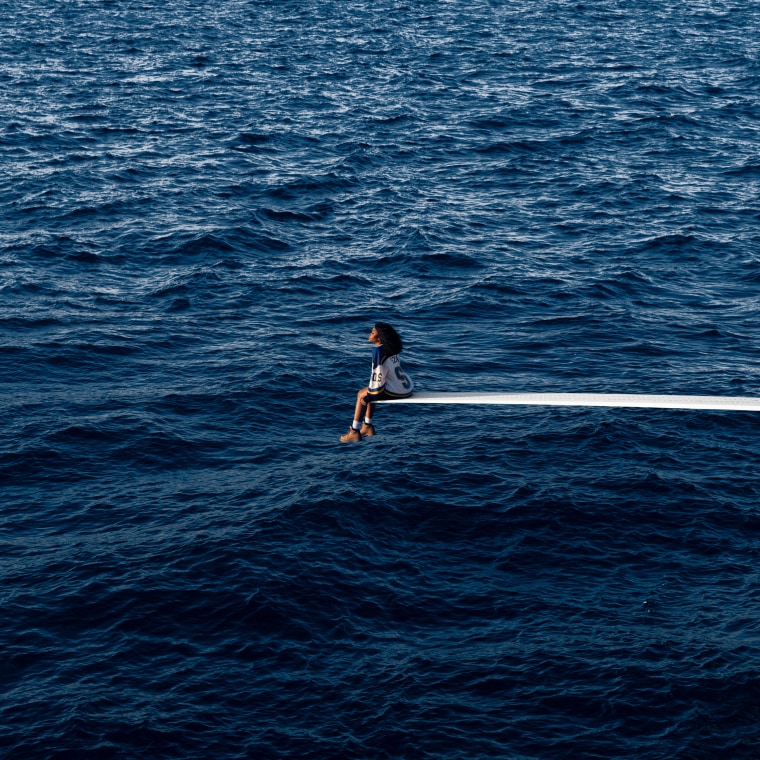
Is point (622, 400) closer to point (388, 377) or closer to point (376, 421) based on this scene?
point (388, 377)

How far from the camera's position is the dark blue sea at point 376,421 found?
1395 inches

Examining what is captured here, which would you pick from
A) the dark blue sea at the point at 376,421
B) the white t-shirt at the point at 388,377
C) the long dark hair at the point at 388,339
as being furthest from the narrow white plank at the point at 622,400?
the dark blue sea at the point at 376,421

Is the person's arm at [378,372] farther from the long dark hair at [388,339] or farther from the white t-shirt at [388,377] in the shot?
the long dark hair at [388,339]

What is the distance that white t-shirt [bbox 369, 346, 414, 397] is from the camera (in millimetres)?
32781

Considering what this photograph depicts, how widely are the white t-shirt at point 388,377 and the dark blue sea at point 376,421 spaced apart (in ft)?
29.0

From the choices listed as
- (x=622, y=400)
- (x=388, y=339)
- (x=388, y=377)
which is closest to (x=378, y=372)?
(x=388, y=377)

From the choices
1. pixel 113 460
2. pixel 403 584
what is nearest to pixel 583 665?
pixel 403 584

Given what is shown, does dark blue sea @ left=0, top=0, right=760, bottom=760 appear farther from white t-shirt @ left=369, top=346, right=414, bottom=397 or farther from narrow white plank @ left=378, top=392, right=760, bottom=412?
narrow white plank @ left=378, top=392, right=760, bottom=412

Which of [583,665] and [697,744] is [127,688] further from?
[697,744]

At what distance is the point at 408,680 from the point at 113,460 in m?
17.5

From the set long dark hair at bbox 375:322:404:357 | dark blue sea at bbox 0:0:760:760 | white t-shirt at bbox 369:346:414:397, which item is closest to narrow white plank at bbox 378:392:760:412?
long dark hair at bbox 375:322:404:357

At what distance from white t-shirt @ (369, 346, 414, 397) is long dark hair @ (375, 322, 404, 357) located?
205 mm

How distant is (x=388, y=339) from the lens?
32344mm

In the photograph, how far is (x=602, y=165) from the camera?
264ft
